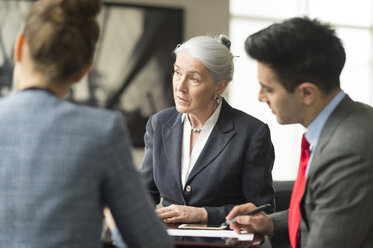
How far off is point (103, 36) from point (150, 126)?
2.97 meters

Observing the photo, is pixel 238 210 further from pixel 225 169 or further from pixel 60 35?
pixel 60 35

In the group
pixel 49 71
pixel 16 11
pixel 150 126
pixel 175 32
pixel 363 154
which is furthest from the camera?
pixel 175 32

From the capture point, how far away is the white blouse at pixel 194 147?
2.46 metres

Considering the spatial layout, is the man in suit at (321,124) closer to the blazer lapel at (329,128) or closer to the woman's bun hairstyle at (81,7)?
the blazer lapel at (329,128)

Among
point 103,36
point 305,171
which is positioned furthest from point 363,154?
point 103,36

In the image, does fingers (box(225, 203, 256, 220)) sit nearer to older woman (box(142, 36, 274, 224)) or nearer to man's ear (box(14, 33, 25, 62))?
older woman (box(142, 36, 274, 224))

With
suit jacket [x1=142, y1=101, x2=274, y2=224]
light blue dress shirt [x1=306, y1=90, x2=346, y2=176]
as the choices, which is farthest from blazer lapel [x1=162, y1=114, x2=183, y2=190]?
light blue dress shirt [x1=306, y1=90, x2=346, y2=176]

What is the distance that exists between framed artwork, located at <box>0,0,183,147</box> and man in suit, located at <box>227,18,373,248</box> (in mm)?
3755

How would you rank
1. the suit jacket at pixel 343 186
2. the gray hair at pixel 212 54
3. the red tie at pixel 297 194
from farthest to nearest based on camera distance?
the gray hair at pixel 212 54
the red tie at pixel 297 194
the suit jacket at pixel 343 186

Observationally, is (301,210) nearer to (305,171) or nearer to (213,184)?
(305,171)

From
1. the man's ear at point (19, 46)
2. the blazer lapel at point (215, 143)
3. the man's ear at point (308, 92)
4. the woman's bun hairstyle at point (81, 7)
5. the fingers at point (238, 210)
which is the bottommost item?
the fingers at point (238, 210)

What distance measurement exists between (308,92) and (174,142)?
97cm

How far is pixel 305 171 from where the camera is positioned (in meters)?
1.77

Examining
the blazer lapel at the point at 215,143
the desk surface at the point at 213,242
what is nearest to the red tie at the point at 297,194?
the desk surface at the point at 213,242
